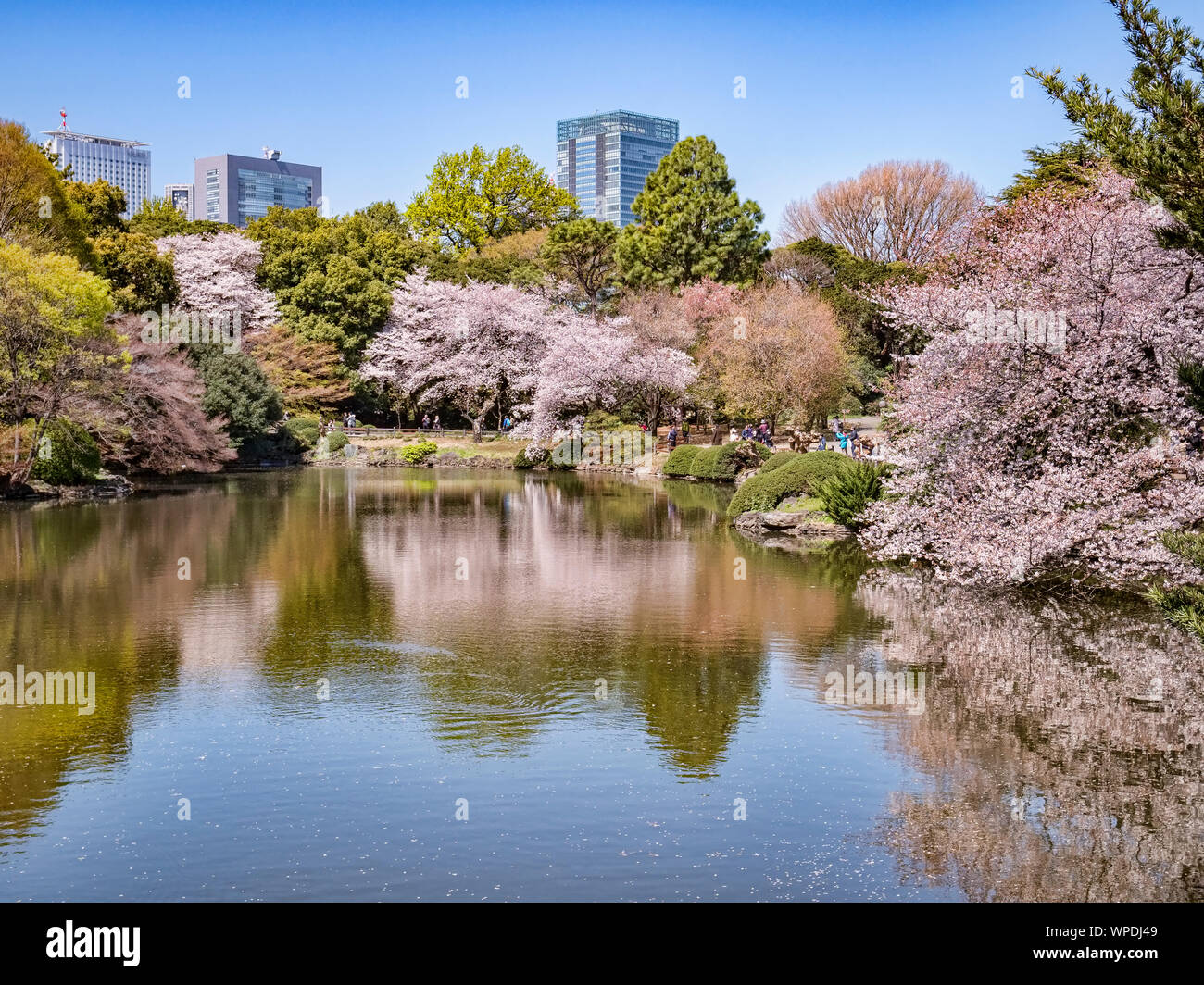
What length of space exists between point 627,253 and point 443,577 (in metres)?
39.0

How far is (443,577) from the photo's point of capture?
59.5 ft

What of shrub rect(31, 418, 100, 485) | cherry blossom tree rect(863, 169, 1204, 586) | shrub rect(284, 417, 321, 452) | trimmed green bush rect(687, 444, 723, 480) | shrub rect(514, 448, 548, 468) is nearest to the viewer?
cherry blossom tree rect(863, 169, 1204, 586)

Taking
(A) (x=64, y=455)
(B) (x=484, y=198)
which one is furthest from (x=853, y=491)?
(B) (x=484, y=198)

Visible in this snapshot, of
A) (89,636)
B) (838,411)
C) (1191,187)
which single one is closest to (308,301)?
(838,411)

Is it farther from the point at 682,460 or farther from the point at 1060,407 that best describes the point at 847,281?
the point at 1060,407

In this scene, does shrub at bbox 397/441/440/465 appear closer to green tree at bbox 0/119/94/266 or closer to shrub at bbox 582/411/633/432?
shrub at bbox 582/411/633/432

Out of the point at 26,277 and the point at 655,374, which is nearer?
the point at 26,277

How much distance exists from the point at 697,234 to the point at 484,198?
95.6 ft

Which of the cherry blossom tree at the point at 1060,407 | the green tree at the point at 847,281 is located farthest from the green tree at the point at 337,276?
the cherry blossom tree at the point at 1060,407

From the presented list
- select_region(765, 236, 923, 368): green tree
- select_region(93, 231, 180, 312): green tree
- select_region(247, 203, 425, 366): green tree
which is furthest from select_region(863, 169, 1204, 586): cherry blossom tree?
select_region(247, 203, 425, 366): green tree

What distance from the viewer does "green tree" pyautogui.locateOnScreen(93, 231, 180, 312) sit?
1590 inches

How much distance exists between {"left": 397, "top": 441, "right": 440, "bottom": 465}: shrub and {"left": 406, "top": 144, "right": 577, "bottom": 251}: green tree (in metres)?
32.0

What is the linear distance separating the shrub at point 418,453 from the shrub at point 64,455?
61.3ft
